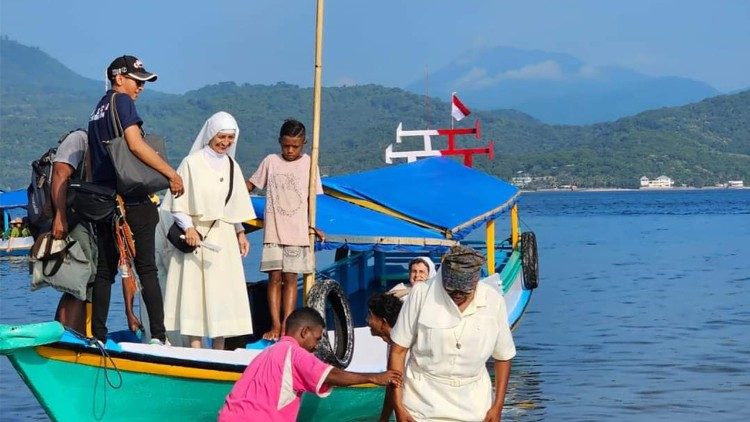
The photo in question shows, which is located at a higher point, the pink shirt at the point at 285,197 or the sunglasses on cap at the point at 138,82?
the sunglasses on cap at the point at 138,82

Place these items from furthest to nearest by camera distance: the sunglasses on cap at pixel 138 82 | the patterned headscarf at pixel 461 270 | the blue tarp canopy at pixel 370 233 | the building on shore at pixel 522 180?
the building on shore at pixel 522 180 < the blue tarp canopy at pixel 370 233 < the sunglasses on cap at pixel 138 82 < the patterned headscarf at pixel 461 270

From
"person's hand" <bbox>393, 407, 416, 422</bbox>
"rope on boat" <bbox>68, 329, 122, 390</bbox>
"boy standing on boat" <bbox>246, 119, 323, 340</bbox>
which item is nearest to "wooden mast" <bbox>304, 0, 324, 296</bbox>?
"boy standing on boat" <bbox>246, 119, 323, 340</bbox>

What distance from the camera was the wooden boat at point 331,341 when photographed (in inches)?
340

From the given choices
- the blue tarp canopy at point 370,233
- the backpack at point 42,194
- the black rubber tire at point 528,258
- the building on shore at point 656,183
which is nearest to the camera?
the backpack at point 42,194

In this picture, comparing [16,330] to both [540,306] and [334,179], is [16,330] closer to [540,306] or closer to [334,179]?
[334,179]

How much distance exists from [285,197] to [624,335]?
40.7ft

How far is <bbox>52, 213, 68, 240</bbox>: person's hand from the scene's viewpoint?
9109 millimetres

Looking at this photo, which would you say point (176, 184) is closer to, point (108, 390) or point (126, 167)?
point (126, 167)

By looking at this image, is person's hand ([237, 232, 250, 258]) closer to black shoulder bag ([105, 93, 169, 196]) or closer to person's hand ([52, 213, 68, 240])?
black shoulder bag ([105, 93, 169, 196])

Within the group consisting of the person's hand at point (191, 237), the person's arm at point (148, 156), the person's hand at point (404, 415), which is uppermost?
the person's arm at point (148, 156)

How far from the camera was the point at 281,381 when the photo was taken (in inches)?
285

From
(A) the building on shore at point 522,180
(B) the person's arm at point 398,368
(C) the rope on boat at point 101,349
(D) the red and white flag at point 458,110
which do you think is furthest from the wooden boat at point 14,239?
(A) the building on shore at point 522,180

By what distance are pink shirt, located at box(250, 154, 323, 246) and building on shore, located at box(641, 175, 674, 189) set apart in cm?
17062

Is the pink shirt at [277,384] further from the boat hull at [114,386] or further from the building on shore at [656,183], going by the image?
the building on shore at [656,183]
